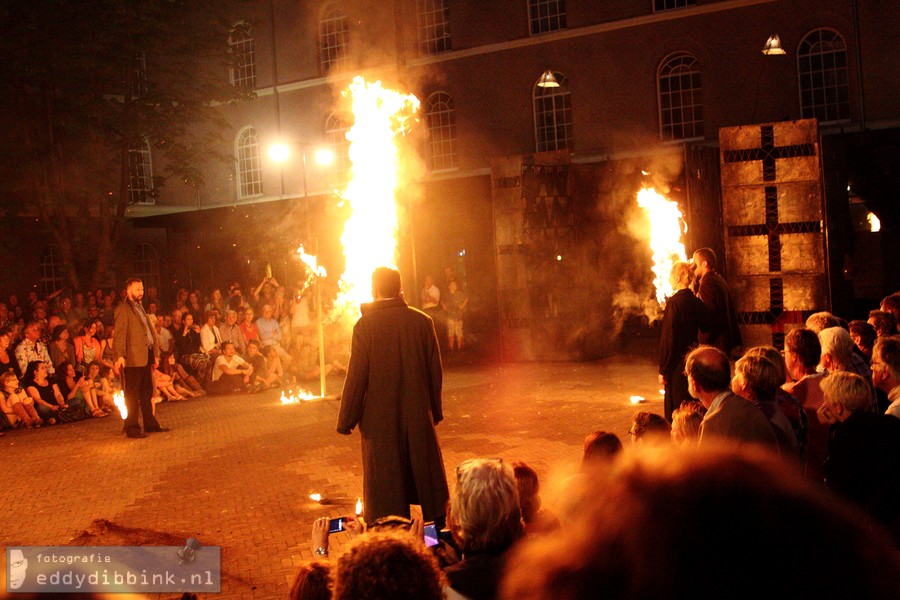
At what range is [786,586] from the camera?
0.93 m

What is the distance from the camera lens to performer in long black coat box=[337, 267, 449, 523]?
5.83 m

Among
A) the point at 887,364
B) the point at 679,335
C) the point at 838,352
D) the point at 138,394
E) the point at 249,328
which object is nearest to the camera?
the point at 887,364

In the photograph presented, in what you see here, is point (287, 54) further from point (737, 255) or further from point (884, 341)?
point (884, 341)

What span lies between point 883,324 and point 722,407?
12.0 ft

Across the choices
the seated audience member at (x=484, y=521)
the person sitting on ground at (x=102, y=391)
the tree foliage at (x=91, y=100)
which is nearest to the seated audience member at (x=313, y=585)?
the seated audience member at (x=484, y=521)

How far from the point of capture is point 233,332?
1755cm

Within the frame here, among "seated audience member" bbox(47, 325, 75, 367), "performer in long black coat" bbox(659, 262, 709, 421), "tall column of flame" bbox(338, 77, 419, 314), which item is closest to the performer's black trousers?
"seated audience member" bbox(47, 325, 75, 367)

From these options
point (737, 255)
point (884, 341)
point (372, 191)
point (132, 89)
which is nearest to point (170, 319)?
point (372, 191)

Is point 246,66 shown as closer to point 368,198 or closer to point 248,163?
point 248,163

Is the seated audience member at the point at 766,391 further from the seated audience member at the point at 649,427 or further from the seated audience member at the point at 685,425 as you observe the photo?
the seated audience member at the point at 649,427

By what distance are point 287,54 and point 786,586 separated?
32228mm

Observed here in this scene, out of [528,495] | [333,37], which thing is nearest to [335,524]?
[528,495]

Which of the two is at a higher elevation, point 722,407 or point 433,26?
point 433,26

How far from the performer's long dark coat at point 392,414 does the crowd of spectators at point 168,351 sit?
7.96 meters
